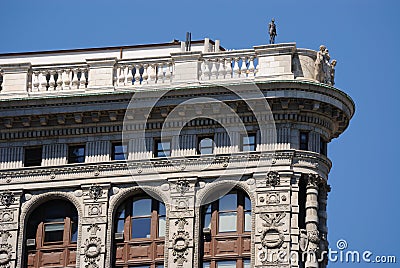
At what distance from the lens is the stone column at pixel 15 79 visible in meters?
85.6

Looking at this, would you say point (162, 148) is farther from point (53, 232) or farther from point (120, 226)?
point (53, 232)

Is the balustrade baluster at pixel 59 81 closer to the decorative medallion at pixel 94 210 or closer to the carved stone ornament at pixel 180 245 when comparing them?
the decorative medallion at pixel 94 210

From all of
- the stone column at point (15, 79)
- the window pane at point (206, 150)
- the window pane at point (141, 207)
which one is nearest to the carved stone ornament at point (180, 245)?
the window pane at point (141, 207)

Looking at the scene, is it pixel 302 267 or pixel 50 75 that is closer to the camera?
pixel 302 267

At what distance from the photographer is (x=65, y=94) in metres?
84.8

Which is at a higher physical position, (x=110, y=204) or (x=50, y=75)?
(x=50, y=75)

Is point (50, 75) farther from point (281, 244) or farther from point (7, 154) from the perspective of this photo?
point (281, 244)

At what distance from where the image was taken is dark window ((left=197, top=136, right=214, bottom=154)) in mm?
83312

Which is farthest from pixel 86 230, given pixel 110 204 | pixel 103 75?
pixel 103 75

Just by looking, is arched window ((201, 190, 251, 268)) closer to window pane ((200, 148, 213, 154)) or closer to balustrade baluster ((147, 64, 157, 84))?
window pane ((200, 148, 213, 154))

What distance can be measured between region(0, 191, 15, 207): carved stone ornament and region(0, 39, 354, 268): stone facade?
0.19 feet

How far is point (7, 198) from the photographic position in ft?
277

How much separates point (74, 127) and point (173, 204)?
541 cm

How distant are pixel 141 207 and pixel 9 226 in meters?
5.32
